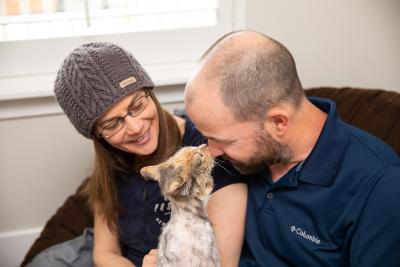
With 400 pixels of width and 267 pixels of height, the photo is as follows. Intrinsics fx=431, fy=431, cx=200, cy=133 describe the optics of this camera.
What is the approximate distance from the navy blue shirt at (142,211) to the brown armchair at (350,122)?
1.29 feet

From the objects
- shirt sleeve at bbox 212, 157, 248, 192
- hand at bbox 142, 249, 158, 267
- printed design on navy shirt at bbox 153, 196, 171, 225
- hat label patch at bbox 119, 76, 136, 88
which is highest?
hat label patch at bbox 119, 76, 136, 88

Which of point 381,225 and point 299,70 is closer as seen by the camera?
point 381,225

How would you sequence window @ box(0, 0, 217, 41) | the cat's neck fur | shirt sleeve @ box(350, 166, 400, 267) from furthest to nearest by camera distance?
window @ box(0, 0, 217, 41) < the cat's neck fur < shirt sleeve @ box(350, 166, 400, 267)

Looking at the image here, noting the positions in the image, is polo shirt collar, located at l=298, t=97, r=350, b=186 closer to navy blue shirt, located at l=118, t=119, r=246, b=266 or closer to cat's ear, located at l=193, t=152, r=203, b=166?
cat's ear, located at l=193, t=152, r=203, b=166

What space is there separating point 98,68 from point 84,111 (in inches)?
5.5

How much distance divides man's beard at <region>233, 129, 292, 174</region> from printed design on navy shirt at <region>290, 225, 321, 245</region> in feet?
0.62

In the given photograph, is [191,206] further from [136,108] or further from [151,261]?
[136,108]

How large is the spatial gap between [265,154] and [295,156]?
0.30ft

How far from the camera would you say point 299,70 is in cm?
223

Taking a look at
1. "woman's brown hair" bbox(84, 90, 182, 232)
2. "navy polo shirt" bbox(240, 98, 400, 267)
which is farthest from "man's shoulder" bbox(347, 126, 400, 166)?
"woman's brown hair" bbox(84, 90, 182, 232)

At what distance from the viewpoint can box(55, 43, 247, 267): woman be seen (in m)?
1.31

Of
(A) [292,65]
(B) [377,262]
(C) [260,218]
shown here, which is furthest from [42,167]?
(B) [377,262]

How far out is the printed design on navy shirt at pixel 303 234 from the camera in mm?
1171

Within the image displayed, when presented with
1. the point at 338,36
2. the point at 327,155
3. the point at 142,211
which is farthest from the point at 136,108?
the point at 338,36
